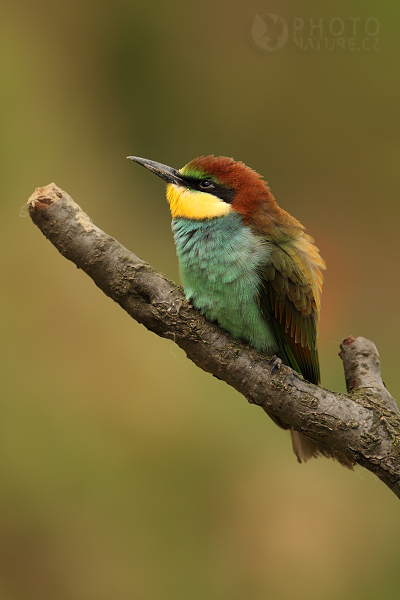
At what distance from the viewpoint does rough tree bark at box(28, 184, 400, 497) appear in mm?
1536

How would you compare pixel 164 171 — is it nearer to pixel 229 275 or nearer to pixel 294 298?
pixel 229 275

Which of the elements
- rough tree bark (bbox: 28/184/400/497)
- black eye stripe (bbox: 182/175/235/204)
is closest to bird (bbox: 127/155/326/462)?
black eye stripe (bbox: 182/175/235/204)

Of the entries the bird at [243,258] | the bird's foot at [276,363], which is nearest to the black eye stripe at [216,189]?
the bird at [243,258]

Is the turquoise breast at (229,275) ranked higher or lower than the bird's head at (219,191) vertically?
lower

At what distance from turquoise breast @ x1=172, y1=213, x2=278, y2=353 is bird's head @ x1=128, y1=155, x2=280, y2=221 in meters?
0.03

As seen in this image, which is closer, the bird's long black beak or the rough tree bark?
the rough tree bark

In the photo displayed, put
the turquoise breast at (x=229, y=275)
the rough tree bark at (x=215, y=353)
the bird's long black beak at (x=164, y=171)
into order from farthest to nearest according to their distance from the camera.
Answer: the bird's long black beak at (x=164, y=171) < the turquoise breast at (x=229, y=275) < the rough tree bark at (x=215, y=353)

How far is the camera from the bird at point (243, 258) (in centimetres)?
169

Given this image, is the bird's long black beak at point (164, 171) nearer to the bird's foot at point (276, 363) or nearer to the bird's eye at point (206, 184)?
the bird's eye at point (206, 184)

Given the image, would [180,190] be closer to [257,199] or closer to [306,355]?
[257,199]

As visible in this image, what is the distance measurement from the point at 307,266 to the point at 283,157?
1.48m

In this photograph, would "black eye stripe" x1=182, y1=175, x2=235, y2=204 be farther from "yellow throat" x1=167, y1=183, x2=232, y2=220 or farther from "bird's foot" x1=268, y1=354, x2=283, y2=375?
"bird's foot" x1=268, y1=354, x2=283, y2=375

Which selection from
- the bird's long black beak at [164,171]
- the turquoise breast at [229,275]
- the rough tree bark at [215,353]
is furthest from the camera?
the bird's long black beak at [164,171]

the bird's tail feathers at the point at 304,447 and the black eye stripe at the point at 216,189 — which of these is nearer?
the black eye stripe at the point at 216,189
